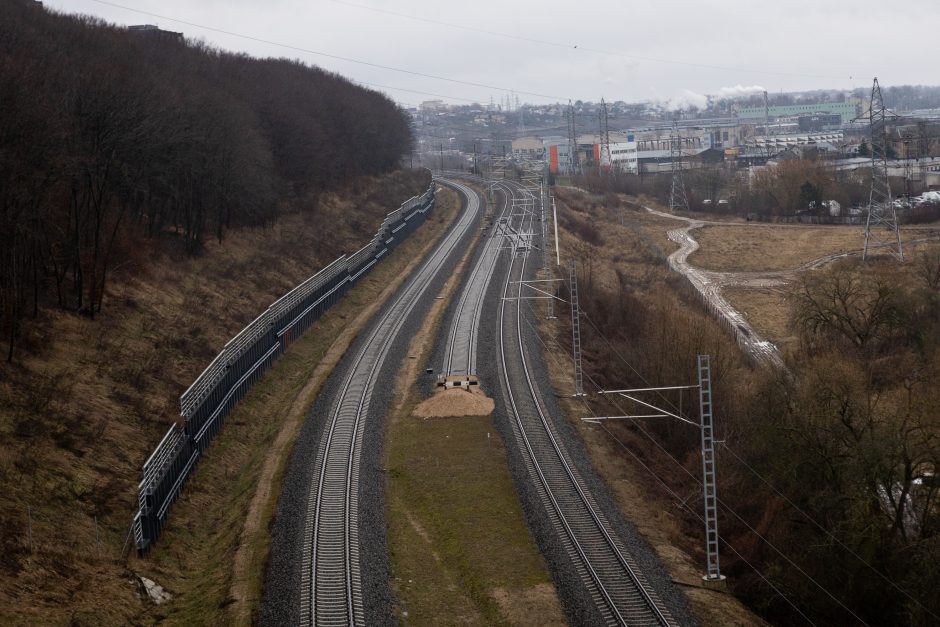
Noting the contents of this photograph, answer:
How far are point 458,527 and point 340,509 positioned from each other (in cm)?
262

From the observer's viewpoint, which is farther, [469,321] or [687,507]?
[469,321]

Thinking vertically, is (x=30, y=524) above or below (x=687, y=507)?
above

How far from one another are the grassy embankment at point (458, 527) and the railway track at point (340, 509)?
2.81 ft

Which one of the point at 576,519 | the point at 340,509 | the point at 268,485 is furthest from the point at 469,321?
the point at 576,519

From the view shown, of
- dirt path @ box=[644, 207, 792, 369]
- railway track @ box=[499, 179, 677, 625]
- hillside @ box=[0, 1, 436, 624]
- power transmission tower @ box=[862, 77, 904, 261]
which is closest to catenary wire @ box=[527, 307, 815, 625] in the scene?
railway track @ box=[499, 179, 677, 625]

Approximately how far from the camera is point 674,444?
26.0 meters

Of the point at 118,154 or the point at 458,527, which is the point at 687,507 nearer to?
the point at 458,527

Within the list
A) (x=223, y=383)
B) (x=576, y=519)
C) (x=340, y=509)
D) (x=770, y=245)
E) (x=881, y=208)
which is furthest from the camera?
(x=770, y=245)

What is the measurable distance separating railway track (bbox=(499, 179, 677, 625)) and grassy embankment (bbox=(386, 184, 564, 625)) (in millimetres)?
711

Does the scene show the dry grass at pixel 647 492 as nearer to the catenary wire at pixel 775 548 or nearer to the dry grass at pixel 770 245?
the catenary wire at pixel 775 548

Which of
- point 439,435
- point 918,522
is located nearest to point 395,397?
point 439,435

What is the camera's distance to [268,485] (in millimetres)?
21734

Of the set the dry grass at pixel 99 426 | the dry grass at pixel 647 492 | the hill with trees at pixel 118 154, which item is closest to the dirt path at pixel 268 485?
the dry grass at pixel 99 426

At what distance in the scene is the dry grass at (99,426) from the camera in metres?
15.7
